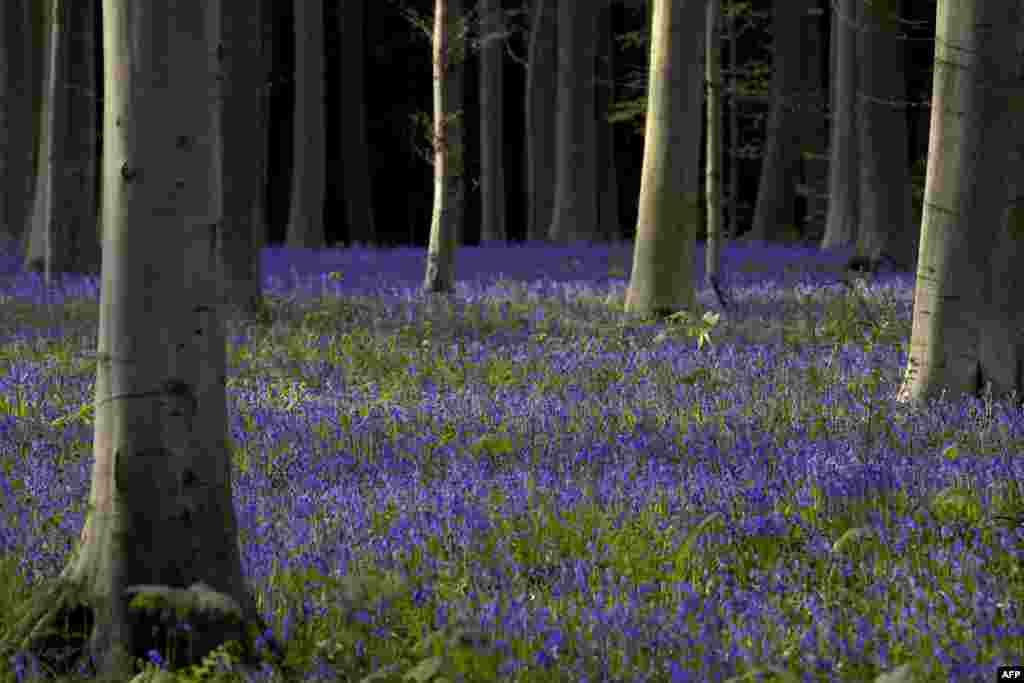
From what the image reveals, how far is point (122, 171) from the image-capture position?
4.37m

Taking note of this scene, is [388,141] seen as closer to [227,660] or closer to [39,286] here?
[39,286]

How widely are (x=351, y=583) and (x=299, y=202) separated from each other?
80.9 feet

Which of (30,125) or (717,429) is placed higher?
(30,125)

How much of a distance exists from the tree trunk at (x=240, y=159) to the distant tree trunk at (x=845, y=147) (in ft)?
40.7

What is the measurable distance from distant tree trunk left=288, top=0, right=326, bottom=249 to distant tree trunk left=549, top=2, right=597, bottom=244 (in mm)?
4879

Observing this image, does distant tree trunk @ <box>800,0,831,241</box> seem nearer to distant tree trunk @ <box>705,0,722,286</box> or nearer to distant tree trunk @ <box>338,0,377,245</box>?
distant tree trunk @ <box>338,0,377,245</box>

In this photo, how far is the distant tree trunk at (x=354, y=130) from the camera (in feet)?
116

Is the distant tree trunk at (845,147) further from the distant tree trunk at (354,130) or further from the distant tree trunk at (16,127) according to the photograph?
the distant tree trunk at (16,127)

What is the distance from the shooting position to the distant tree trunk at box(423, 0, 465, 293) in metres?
15.6

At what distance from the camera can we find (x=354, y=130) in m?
35.6

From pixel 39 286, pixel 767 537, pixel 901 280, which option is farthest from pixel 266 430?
pixel 901 280

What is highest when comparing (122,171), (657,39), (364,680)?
(657,39)

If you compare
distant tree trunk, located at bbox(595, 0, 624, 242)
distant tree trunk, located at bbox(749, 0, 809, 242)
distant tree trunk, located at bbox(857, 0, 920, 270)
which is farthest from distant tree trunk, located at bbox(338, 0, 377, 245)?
distant tree trunk, located at bbox(857, 0, 920, 270)

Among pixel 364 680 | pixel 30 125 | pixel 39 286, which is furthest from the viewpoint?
pixel 30 125
